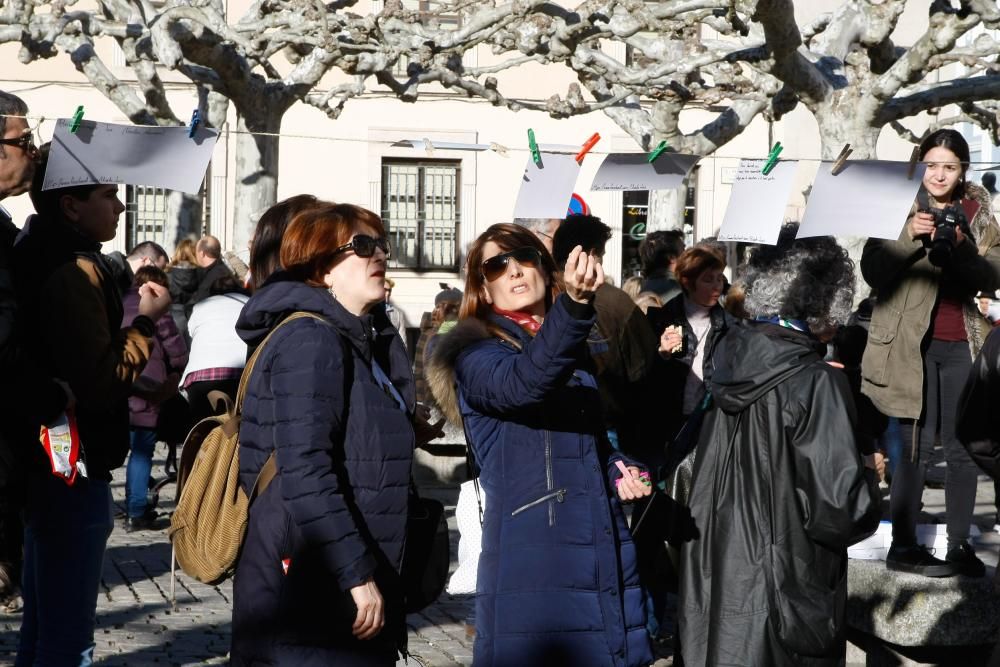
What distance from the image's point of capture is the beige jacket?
6.33 metres

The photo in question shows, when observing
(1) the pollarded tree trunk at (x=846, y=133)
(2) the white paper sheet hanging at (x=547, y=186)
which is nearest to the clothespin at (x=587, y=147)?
(2) the white paper sheet hanging at (x=547, y=186)

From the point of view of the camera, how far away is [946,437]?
252 inches

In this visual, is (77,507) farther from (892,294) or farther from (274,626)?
(892,294)

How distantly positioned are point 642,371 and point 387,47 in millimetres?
10299

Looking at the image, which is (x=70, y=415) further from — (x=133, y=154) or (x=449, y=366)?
(x=133, y=154)

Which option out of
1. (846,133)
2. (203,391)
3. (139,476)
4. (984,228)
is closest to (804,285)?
(984,228)

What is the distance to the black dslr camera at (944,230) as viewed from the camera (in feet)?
19.3

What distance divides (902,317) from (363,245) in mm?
3201

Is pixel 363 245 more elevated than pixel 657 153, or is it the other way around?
pixel 657 153

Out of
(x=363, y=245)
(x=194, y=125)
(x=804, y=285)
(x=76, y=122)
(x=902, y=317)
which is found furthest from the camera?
(x=902, y=317)

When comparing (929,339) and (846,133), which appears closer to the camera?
(929,339)

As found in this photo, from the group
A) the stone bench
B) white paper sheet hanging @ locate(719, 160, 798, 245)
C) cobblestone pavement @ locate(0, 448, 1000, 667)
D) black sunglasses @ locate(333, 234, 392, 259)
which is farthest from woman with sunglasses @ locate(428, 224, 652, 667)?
the stone bench

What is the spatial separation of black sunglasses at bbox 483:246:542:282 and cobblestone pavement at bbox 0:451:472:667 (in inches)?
80.5

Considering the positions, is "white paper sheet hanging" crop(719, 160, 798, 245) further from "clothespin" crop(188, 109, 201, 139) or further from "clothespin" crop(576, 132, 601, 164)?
"clothespin" crop(188, 109, 201, 139)
